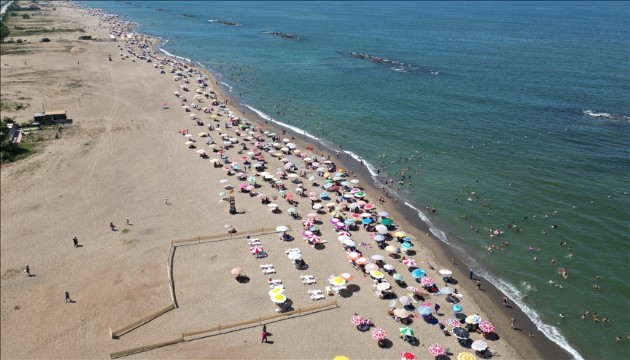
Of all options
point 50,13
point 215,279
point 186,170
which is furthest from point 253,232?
point 50,13

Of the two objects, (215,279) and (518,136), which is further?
(518,136)

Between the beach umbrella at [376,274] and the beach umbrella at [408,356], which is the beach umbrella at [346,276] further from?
the beach umbrella at [408,356]

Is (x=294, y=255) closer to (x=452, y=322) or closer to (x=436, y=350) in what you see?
(x=452, y=322)

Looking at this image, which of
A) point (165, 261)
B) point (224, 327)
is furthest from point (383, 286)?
point (165, 261)

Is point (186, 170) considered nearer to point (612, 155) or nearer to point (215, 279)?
point (215, 279)

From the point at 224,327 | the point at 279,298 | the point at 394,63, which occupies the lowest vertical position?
the point at 224,327

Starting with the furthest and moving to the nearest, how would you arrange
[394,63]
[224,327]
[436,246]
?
[394,63], [436,246], [224,327]

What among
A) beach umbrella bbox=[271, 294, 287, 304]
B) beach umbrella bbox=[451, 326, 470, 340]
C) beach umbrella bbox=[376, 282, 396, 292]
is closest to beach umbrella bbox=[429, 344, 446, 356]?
beach umbrella bbox=[451, 326, 470, 340]
